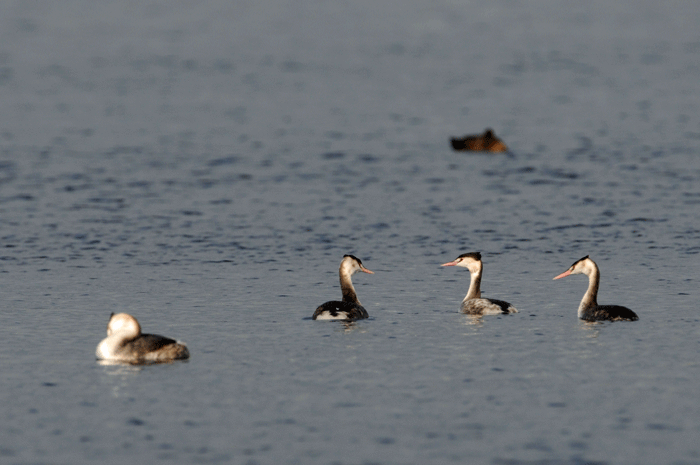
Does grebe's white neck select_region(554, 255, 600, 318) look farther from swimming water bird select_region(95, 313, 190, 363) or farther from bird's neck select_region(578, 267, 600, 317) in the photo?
swimming water bird select_region(95, 313, 190, 363)

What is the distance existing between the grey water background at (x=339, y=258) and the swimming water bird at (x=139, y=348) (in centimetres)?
25

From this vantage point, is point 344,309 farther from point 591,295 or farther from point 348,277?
point 591,295

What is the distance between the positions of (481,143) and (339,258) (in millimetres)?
20673

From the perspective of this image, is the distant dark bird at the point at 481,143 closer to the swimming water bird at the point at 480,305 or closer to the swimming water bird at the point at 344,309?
the swimming water bird at the point at 480,305

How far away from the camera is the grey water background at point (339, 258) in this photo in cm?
1449

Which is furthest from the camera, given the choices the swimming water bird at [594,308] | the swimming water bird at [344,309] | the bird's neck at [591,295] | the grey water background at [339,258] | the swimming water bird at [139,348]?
the bird's neck at [591,295]

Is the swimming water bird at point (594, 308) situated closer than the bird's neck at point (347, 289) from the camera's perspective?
Yes

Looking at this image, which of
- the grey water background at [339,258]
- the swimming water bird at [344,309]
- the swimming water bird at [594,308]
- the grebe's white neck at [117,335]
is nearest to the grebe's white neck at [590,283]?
the swimming water bird at [594,308]

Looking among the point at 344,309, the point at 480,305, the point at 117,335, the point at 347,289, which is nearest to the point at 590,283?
the point at 480,305

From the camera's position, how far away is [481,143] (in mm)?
Result: 47031

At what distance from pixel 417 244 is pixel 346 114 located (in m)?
30.5

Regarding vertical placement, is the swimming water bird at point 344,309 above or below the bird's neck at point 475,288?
below

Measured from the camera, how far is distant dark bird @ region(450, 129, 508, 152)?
46.9 meters

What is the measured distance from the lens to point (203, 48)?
99250mm
